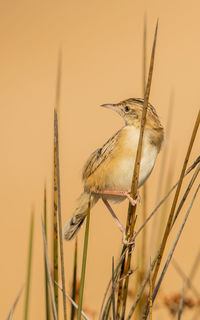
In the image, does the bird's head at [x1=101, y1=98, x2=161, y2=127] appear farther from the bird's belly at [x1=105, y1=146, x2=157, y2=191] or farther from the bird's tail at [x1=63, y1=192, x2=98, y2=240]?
the bird's tail at [x1=63, y1=192, x2=98, y2=240]

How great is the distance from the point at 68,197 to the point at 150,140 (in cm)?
516

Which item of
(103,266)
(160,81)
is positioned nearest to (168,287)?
(103,266)

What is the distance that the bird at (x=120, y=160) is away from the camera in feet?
9.37

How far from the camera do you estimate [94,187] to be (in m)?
3.06

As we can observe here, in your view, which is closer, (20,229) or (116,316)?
(116,316)

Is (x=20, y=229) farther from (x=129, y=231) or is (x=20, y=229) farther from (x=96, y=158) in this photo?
(x=129, y=231)

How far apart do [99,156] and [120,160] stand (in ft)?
0.67

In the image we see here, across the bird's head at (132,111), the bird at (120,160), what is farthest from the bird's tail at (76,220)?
the bird's head at (132,111)

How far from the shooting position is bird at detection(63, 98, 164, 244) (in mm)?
2855

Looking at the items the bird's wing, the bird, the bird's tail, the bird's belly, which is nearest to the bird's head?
the bird

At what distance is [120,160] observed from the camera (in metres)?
2.93

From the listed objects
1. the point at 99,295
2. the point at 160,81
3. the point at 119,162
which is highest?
the point at 160,81

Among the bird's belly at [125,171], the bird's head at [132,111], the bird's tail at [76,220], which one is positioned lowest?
the bird's tail at [76,220]

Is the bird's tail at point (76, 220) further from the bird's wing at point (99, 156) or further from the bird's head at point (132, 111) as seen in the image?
the bird's head at point (132, 111)
